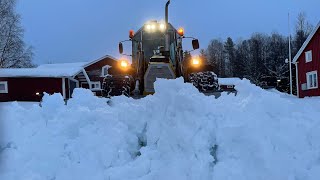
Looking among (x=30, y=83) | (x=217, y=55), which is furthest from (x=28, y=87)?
(x=217, y=55)

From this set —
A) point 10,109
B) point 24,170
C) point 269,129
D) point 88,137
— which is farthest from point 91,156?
point 10,109

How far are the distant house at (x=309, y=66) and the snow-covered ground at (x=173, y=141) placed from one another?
916 inches

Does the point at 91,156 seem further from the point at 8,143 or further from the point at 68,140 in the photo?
the point at 8,143

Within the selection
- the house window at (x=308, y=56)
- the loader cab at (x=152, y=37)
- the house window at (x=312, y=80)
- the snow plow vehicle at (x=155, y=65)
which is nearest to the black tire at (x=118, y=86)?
the snow plow vehicle at (x=155, y=65)

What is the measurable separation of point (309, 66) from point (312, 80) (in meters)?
0.95

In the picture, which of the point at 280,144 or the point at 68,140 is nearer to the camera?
the point at 280,144

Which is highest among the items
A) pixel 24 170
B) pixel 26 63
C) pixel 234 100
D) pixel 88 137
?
pixel 26 63

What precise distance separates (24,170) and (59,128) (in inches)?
28.5

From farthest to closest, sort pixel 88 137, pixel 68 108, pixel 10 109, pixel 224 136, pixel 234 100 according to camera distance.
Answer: pixel 10 109
pixel 68 108
pixel 234 100
pixel 88 137
pixel 224 136

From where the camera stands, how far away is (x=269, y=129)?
4.30 metres

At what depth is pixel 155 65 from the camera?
10555mm

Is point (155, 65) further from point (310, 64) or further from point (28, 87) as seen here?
point (28, 87)

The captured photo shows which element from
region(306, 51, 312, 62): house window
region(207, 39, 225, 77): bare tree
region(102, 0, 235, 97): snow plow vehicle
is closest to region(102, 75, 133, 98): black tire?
region(102, 0, 235, 97): snow plow vehicle

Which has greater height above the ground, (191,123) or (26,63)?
(26,63)
